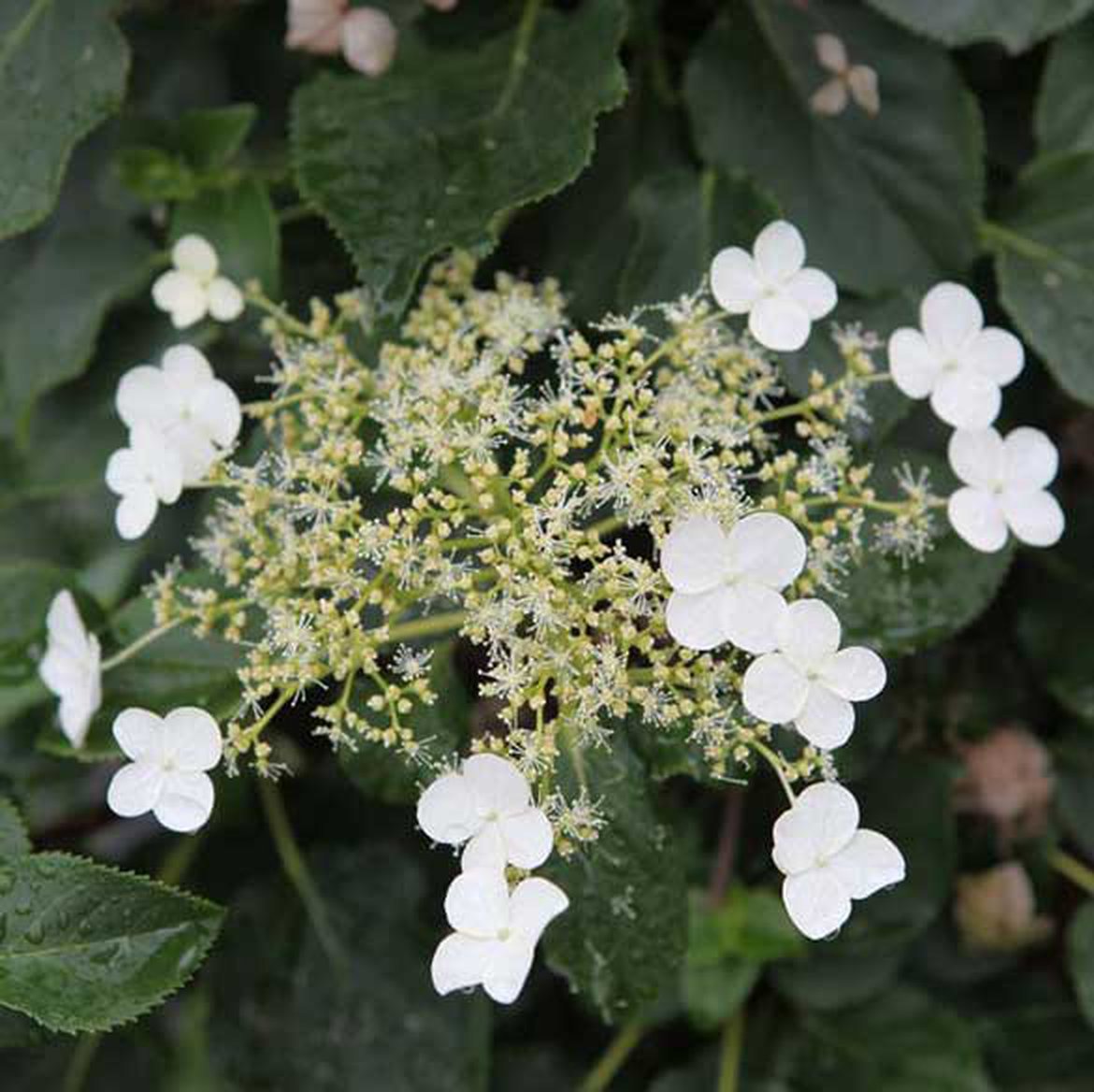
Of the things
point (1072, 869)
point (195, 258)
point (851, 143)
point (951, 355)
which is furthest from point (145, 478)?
point (1072, 869)

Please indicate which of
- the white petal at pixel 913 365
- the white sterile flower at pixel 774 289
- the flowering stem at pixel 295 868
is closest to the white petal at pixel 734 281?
the white sterile flower at pixel 774 289

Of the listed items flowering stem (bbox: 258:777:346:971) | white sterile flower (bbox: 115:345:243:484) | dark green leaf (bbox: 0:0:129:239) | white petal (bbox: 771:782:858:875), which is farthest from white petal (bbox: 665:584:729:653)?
flowering stem (bbox: 258:777:346:971)

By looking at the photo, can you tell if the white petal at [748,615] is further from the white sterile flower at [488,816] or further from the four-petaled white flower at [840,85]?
the four-petaled white flower at [840,85]

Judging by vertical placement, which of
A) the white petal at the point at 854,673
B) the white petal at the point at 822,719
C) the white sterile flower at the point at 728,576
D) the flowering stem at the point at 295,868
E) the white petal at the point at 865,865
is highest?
the white sterile flower at the point at 728,576

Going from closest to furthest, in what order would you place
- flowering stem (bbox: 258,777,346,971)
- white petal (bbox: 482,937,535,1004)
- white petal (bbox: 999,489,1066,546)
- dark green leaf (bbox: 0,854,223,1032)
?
white petal (bbox: 482,937,535,1004)
dark green leaf (bbox: 0,854,223,1032)
white petal (bbox: 999,489,1066,546)
flowering stem (bbox: 258,777,346,971)

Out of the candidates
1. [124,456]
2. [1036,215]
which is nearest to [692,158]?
[1036,215]

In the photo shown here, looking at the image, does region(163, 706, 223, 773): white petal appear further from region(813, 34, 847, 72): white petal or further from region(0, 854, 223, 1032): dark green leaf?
region(813, 34, 847, 72): white petal

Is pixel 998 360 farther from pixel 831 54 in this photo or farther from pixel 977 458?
pixel 831 54
